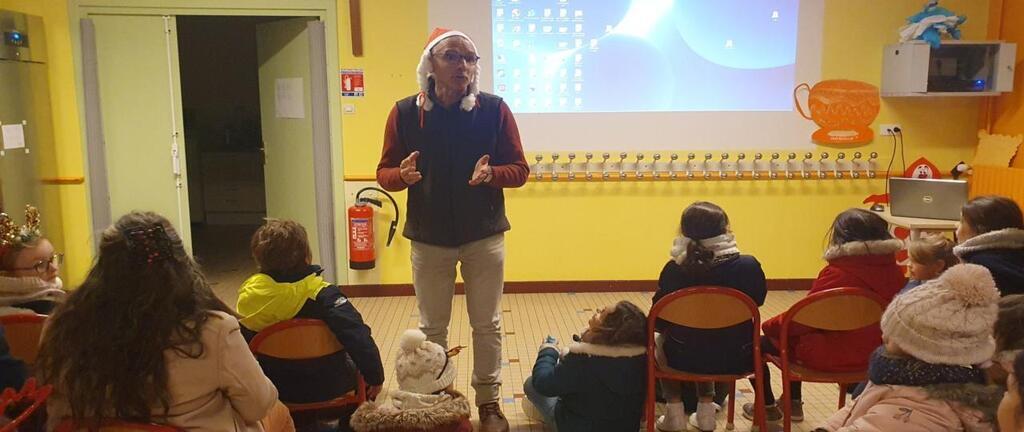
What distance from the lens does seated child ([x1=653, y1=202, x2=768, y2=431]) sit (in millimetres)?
2316

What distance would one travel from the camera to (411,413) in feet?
6.12

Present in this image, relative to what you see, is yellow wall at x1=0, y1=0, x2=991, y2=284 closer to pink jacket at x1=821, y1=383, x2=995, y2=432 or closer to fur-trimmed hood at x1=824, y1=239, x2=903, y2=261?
→ fur-trimmed hood at x1=824, y1=239, x2=903, y2=261

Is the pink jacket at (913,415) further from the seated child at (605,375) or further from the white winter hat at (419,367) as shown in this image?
the white winter hat at (419,367)

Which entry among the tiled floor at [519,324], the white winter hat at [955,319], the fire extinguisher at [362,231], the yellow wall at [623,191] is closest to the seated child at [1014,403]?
the white winter hat at [955,319]

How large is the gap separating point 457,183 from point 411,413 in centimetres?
93

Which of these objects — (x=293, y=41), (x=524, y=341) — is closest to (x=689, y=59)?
(x=524, y=341)

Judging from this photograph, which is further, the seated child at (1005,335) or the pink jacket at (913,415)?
the seated child at (1005,335)

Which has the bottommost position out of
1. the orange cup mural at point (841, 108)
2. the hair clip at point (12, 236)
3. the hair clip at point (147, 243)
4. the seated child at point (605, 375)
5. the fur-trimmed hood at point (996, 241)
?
the seated child at point (605, 375)

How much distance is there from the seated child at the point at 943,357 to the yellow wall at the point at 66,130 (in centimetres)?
446

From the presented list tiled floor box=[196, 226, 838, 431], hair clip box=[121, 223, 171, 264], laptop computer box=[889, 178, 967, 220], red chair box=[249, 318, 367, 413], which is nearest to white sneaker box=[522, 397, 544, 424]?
tiled floor box=[196, 226, 838, 431]

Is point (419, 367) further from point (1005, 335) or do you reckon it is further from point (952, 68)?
point (952, 68)

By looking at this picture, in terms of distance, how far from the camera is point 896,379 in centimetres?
159

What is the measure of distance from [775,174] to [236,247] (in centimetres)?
449

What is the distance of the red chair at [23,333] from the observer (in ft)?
6.10
